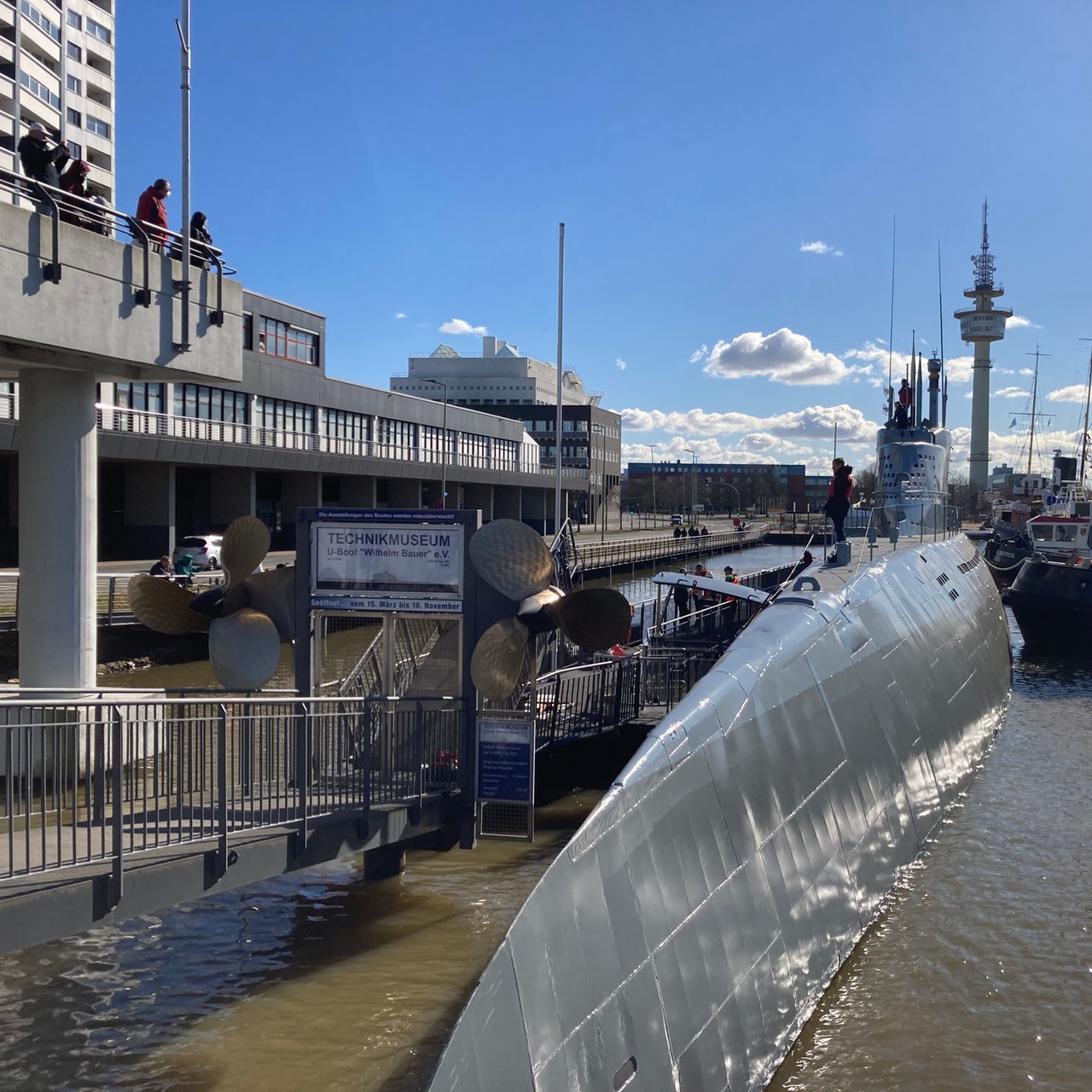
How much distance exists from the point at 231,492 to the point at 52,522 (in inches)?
1299

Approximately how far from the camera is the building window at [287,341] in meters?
47.7

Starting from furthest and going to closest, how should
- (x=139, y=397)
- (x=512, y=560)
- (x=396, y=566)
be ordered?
(x=139, y=397) < (x=396, y=566) < (x=512, y=560)

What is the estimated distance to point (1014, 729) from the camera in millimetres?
21812

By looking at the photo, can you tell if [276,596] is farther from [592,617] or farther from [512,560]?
[592,617]

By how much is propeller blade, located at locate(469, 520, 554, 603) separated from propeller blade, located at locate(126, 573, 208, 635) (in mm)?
3241

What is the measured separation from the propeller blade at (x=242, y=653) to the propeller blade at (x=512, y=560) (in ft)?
7.84

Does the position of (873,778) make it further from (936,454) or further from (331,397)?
(331,397)

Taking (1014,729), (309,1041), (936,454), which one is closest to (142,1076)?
(309,1041)

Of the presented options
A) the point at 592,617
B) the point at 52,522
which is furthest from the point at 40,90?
the point at 592,617

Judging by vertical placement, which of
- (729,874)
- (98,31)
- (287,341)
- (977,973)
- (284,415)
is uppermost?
(98,31)

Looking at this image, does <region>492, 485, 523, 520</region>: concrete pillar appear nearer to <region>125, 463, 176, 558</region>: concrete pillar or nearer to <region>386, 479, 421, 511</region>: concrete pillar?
<region>386, 479, 421, 511</region>: concrete pillar

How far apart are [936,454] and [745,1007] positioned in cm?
2700

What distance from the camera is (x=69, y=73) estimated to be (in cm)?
6900

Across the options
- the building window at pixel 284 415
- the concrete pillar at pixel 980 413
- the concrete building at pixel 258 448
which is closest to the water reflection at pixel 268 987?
the concrete building at pixel 258 448
